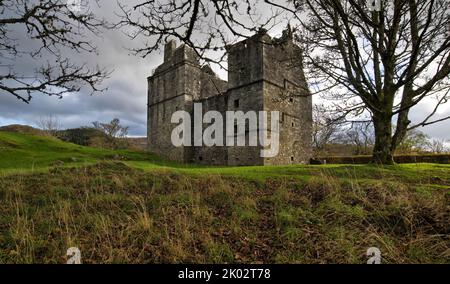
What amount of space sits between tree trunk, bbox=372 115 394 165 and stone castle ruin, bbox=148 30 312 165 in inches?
248

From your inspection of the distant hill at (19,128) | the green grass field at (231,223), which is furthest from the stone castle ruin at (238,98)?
the distant hill at (19,128)

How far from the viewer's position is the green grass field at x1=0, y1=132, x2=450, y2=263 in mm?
3604

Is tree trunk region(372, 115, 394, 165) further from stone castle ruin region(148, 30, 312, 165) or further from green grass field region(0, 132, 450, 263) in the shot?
stone castle ruin region(148, 30, 312, 165)

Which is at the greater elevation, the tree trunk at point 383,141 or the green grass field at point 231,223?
the tree trunk at point 383,141

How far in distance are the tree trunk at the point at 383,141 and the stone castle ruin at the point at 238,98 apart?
630cm

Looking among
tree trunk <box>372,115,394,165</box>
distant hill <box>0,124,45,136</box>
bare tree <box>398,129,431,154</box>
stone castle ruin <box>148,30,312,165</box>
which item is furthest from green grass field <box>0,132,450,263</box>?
distant hill <box>0,124,45,136</box>

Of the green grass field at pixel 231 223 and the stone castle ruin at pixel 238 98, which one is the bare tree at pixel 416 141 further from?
the green grass field at pixel 231 223

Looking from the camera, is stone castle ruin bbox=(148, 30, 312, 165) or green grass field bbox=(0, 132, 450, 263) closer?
green grass field bbox=(0, 132, 450, 263)

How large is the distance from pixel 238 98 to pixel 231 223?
18.9 metres

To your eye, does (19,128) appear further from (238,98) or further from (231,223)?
(231,223)

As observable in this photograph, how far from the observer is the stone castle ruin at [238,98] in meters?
21.1

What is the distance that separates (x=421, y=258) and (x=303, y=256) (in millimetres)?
1382

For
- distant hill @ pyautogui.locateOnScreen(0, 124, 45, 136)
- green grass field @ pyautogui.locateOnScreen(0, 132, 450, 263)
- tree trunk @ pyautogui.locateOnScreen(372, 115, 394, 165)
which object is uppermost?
distant hill @ pyautogui.locateOnScreen(0, 124, 45, 136)
